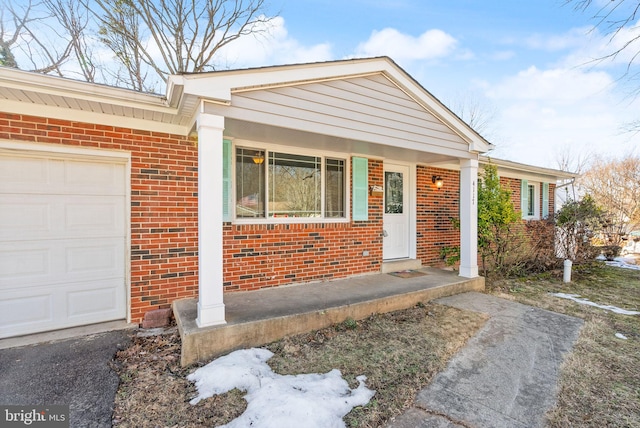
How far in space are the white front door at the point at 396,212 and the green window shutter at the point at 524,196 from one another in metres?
5.03

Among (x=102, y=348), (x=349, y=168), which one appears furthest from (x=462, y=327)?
(x=102, y=348)

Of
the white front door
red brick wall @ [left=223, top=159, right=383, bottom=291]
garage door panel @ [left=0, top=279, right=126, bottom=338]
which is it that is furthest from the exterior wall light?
the white front door

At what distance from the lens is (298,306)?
3.92m

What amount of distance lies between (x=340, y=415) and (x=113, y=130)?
407 cm

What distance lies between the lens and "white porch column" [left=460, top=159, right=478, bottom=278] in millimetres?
5734

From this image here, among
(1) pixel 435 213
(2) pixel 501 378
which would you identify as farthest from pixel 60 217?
(1) pixel 435 213

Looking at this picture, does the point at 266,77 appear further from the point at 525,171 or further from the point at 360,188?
the point at 525,171

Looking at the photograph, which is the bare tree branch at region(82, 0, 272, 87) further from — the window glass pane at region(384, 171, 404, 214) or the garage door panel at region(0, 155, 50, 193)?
the window glass pane at region(384, 171, 404, 214)

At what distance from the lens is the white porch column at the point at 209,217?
3.13 metres

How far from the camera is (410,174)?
263 inches

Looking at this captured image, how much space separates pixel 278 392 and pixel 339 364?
777 millimetres

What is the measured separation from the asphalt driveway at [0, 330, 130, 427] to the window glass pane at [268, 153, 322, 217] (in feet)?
9.01

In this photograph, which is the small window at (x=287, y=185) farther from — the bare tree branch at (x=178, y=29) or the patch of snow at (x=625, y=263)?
the patch of snow at (x=625, y=263)

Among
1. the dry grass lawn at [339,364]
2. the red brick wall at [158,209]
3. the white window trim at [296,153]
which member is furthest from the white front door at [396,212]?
the red brick wall at [158,209]
